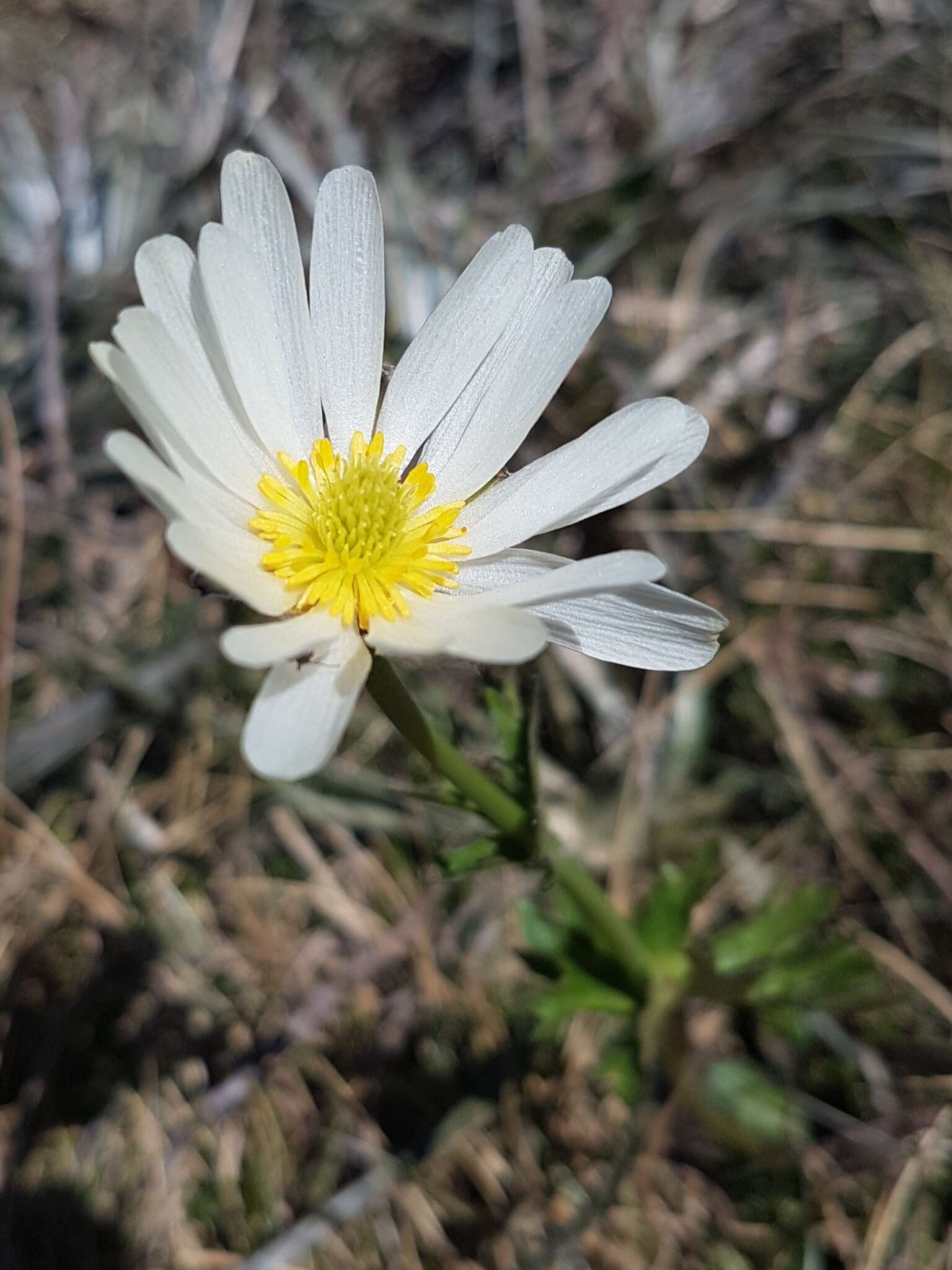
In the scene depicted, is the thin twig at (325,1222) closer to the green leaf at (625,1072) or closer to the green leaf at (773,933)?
the green leaf at (625,1072)

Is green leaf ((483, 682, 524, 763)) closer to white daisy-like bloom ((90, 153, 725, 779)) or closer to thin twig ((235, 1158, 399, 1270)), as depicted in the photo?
white daisy-like bloom ((90, 153, 725, 779))

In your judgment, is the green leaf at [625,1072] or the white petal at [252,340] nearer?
the white petal at [252,340]

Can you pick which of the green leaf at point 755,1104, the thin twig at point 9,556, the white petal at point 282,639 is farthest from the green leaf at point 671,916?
the thin twig at point 9,556

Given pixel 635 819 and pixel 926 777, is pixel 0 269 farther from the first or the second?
pixel 926 777

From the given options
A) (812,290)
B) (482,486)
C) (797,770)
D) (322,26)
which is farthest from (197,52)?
(797,770)

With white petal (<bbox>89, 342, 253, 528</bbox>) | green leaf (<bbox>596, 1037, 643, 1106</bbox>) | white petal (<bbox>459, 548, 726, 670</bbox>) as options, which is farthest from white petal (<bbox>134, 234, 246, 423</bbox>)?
green leaf (<bbox>596, 1037, 643, 1106</bbox>)

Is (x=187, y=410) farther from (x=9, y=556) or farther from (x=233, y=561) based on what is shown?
(x=9, y=556)
